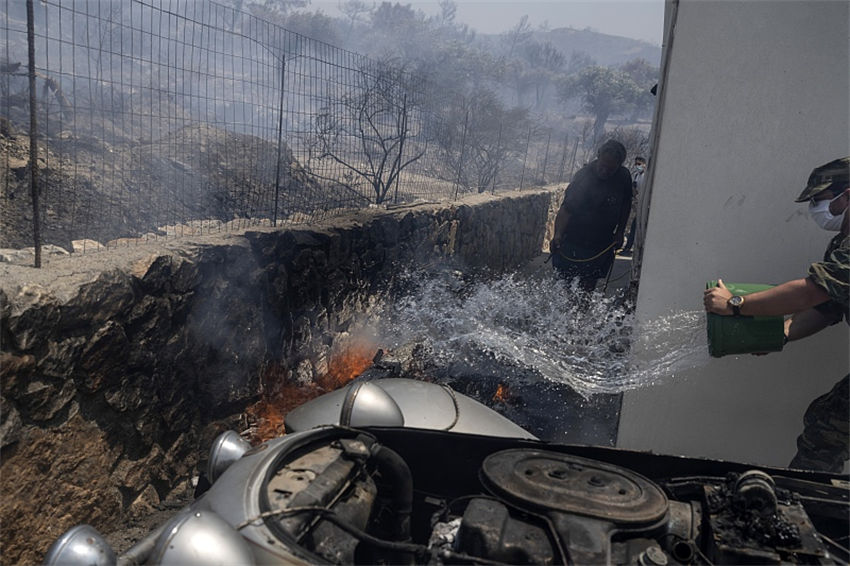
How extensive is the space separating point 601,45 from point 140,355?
6948 inches

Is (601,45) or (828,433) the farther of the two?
(601,45)

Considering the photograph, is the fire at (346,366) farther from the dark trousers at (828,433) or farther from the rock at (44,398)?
the dark trousers at (828,433)

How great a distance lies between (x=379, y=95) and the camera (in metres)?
9.16

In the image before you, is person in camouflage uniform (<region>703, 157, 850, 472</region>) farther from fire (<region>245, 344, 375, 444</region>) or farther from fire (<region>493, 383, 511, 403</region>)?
fire (<region>245, 344, 375, 444</region>)

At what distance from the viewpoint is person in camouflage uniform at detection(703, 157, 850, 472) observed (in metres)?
3.13

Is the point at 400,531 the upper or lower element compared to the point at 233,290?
lower

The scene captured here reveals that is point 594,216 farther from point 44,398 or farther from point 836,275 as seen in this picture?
point 44,398

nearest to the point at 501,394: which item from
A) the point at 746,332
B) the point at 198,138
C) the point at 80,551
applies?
the point at 746,332

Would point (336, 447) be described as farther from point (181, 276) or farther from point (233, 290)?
point (233, 290)

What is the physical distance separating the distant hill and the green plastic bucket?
6007 inches

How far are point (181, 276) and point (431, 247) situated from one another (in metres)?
4.61

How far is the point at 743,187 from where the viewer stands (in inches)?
164

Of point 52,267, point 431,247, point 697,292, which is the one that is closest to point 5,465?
point 52,267

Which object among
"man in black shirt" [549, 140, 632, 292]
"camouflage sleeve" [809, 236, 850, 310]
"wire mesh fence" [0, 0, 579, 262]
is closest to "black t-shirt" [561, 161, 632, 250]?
"man in black shirt" [549, 140, 632, 292]
